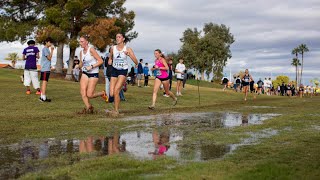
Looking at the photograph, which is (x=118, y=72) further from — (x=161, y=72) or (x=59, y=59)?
(x=59, y=59)

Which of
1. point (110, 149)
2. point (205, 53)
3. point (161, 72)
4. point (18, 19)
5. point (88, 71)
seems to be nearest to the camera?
point (110, 149)

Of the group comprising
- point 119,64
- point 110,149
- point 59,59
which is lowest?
point 110,149

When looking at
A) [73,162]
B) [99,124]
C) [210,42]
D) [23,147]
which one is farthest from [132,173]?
[210,42]

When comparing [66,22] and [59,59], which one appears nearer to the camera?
[66,22]

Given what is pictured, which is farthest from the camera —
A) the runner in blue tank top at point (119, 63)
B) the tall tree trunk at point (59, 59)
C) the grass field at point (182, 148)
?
the tall tree trunk at point (59, 59)

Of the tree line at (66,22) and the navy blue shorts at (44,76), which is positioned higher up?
the tree line at (66,22)

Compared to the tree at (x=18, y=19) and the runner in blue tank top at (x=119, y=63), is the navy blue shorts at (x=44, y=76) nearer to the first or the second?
the runner in blue tank top at (x=119, y=63)

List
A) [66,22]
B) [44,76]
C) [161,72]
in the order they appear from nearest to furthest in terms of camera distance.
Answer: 1. [44,76]
2. [161,72]
3. [66,22]

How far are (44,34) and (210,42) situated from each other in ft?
154

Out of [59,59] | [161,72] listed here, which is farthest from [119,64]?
[59,59]

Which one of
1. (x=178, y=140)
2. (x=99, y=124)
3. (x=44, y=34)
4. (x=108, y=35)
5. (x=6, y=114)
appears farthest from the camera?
(x=108, y=35)

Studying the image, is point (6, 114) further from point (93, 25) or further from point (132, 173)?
point (93, 25)

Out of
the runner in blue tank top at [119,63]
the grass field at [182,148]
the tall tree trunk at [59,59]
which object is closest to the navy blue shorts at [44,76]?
the grass field at [182,148]

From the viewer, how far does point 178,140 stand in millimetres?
7988
